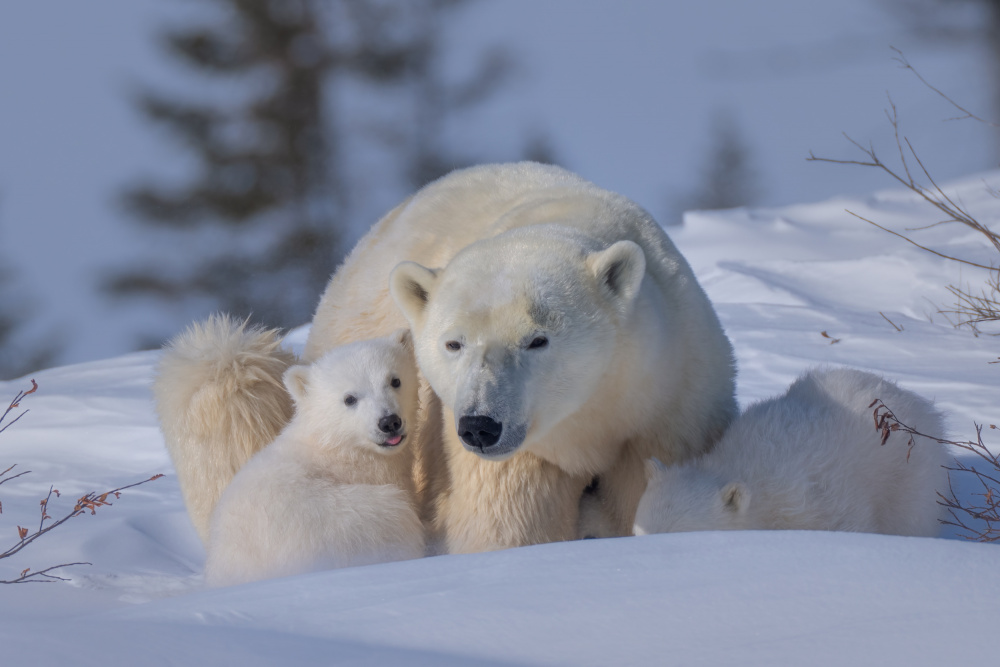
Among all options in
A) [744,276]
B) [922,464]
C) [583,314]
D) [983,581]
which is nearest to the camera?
[983,581]

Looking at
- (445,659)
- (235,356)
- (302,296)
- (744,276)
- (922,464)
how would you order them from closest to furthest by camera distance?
(445,659), (922,464), (235,356), (744,276), (302,296)

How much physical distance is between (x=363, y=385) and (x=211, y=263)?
12362 millimetres

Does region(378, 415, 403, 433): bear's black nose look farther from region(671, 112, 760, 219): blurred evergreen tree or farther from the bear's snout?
region(671, 112, 760, 219): blurred evergreen tree

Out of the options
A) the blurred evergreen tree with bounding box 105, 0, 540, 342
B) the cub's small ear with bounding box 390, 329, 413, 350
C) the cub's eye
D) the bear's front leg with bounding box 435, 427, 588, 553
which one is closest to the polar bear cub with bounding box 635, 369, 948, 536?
the bear's front leg with bounding box 435, 427, 588, 553

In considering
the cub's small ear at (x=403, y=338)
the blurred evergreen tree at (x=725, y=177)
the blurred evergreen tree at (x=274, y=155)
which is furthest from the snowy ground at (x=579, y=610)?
the blurred evergreen tree at (x=725, y=177)

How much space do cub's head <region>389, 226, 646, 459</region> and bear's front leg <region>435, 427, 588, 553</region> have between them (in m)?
0.24

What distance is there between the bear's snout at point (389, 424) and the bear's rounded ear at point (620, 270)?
87 centimetres

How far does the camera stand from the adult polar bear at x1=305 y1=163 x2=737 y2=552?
8.73 ft

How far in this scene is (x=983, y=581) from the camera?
1.83 meters

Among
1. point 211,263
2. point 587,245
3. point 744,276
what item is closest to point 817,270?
point 744,276

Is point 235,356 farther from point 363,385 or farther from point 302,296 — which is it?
point 302,296

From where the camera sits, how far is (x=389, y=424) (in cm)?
322

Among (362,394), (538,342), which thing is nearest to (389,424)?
Answer: (362,394)

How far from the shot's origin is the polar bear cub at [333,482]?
2.91 m
